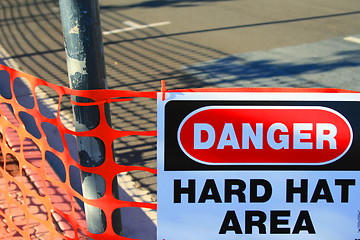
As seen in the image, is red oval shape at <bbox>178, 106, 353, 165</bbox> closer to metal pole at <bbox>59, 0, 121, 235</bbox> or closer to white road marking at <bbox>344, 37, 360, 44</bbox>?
metal pole at <bbox>59, 0, 121, 235</bbox>

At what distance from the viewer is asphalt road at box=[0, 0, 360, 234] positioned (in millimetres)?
8008

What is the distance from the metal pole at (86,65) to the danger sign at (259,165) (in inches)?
16.6

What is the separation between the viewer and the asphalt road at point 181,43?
8.01m

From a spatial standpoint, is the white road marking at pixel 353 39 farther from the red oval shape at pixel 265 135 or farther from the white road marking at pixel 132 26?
the red oval shape at pixel 265 135

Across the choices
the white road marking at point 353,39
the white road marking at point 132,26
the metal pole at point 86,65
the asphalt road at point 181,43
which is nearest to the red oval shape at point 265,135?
the metal pole at point 86,65

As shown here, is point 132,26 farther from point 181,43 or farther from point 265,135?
point 265,135

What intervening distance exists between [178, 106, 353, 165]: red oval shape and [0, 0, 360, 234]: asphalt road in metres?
2.50

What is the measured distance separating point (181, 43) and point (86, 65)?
821cm

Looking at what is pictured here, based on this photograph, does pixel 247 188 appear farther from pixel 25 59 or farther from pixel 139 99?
pixel 25 59

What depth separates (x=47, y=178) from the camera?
10.8ft

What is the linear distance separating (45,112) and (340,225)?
5357mm

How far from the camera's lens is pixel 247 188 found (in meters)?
2.66

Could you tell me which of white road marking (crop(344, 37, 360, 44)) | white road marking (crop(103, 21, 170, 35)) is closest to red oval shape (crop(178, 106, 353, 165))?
white road marking (crop(344, 37, 360, 44))

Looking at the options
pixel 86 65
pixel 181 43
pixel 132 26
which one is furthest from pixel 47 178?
pixel 132 26
